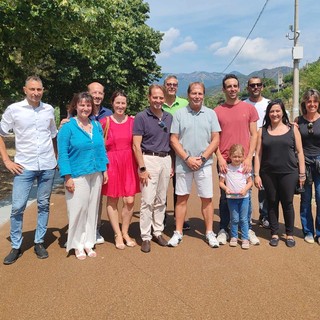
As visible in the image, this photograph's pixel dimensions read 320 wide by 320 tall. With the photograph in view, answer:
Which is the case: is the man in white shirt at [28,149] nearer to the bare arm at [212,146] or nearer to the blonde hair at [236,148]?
the bare arm at [212,146]

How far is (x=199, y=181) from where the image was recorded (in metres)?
4.68

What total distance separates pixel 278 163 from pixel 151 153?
1666mm

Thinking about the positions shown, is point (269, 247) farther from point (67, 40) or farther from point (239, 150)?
point (67, 40)

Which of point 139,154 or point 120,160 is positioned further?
point 120,160

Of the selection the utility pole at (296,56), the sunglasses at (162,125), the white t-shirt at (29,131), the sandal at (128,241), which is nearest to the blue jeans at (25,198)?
the white t-shirt at (29,131)

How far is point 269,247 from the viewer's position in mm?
4586

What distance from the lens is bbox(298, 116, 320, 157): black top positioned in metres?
4.62

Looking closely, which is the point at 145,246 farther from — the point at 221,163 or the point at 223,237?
the point at 221,163

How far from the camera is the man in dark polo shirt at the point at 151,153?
4.45 m

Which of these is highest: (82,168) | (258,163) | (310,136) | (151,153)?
(310,136)

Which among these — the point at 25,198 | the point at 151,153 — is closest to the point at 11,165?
the point at 25,198

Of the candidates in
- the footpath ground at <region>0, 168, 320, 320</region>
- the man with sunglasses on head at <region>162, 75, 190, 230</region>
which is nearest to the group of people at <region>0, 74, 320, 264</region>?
the footpath ground at <region>0, 168, 320, 320</region>

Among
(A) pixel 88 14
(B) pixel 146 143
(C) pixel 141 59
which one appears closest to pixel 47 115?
(B) pixel 146 143

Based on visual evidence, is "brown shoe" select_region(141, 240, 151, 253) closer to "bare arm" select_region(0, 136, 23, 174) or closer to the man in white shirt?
the man in white shirt
